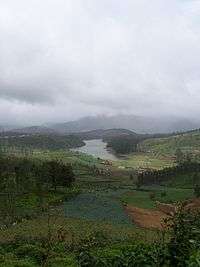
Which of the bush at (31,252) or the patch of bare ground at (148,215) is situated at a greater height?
Result: the bush at (31,252)

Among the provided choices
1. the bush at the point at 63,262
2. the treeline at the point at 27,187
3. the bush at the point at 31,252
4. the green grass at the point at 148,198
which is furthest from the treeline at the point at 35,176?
the bush at the point at 63,262

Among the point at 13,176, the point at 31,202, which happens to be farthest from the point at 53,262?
the point at 13,176

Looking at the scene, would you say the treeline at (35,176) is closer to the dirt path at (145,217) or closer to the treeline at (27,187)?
the treeline at (27,187)

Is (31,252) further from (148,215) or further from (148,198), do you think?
(148,198)

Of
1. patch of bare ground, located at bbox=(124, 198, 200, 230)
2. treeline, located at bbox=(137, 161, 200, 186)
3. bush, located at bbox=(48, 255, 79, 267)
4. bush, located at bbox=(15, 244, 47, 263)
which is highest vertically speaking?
bush, located at bbox=(48, 255, 79, 267)

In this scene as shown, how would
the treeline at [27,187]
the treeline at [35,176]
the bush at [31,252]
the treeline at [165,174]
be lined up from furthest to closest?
the treeline at [165,174] → the treeline at [35,176] → the treeline at [27,187] → the bush at [31,252]

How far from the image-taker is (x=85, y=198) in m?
73.7

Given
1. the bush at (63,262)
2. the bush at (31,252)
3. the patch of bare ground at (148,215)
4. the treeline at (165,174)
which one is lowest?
the patch of bare ground at (148,215)

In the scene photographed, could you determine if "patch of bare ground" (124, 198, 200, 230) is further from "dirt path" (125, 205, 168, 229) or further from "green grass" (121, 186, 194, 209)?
"green grass" (121, 186, 194, 209)

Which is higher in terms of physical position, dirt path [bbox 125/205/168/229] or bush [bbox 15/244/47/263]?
bush [bbox 15/244/47/263]

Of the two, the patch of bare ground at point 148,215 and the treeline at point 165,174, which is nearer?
the patch of bare ground at point 148,215

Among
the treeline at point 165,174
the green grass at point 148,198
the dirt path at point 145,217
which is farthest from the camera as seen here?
the treeline at point 165,174

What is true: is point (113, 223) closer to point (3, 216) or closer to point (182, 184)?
point (3, 216)

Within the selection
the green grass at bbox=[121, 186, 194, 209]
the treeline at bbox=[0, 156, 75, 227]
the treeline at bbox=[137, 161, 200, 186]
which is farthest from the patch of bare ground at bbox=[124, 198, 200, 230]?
the treeline at bbox=[137, 161, 200, 186]
